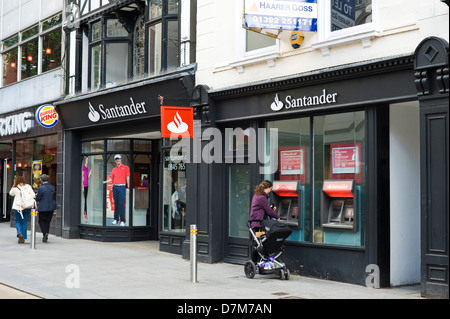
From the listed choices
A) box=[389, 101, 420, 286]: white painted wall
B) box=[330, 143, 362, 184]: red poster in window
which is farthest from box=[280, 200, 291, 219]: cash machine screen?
box=[389, 101, 420, 286]: white painted wall

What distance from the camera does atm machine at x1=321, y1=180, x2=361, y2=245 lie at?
10.8 m

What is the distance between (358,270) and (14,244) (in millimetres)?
10351

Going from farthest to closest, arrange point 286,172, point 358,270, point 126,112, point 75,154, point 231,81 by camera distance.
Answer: point 75,154
point 126,112
point 231,81
point 286,172
point 358,270

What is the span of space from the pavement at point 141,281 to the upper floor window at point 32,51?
7757mm

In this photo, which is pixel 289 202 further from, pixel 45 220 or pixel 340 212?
pixel 45 220

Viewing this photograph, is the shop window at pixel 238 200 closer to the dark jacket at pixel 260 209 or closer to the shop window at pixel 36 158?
the dark jacket at pixel 260 209

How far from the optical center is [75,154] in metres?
18.8

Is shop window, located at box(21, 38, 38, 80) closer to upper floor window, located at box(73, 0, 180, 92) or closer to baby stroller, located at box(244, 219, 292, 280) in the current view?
upper floor window, located at box(73, 0, 180, 92)

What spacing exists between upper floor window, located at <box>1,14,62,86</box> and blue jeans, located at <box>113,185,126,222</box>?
485 centimetres

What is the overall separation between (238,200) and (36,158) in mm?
10165

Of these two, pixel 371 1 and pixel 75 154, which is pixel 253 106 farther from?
pixel 75 154

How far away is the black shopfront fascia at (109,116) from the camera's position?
14.6 meters
